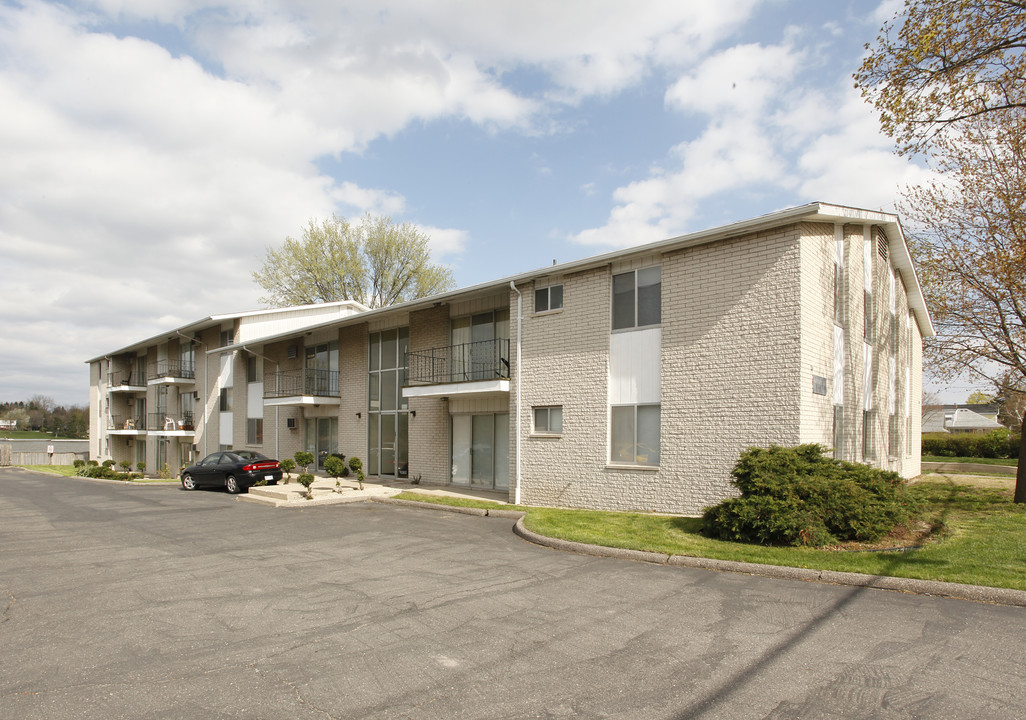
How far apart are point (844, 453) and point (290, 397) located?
1892 cm

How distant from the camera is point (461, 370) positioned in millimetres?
19781

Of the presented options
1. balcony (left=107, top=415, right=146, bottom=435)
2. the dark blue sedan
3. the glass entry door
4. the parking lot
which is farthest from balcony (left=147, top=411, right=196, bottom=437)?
the parking lot

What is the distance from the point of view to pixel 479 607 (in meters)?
6.79

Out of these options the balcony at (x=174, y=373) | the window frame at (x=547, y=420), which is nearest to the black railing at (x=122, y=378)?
the balcony at (x=174, y=373)

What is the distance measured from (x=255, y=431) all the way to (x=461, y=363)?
14.2 meters

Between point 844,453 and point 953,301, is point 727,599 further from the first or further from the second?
point 953,301

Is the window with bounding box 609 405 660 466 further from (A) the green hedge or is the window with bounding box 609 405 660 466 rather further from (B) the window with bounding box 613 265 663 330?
(A) the green hedge

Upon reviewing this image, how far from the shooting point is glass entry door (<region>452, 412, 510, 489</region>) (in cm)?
1869

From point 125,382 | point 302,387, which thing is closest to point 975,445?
point 302,387

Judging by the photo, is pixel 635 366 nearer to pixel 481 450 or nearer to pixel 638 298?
pixel 638 298

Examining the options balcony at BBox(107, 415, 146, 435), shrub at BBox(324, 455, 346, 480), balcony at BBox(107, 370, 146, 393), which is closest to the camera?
shrub at BBox(324, 455, 346, 480)

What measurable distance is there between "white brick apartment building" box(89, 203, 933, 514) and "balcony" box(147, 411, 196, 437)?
36.9 feet

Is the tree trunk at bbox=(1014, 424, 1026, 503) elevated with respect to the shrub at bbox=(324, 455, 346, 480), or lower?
elevated

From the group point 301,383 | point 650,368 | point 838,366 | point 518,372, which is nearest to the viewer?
point 650,368
